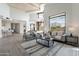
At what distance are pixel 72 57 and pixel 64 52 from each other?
0.73 ft

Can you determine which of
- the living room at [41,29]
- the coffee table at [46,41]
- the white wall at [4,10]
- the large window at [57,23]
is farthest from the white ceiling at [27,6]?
the coffee table at [46,41]

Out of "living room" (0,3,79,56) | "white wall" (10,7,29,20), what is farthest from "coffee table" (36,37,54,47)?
"white wall" (10,7,29,20)

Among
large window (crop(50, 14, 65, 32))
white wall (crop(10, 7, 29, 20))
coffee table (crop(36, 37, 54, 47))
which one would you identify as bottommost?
coffee table (crop(36, 37, 54, 47))

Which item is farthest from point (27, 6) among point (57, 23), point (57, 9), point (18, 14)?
point (57, 23)

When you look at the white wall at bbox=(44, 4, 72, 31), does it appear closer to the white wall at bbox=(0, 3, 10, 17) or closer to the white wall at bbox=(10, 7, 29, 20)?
the white wall at bbox=(10, 7, 29, 20)

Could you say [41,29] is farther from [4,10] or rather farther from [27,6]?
[4,10]

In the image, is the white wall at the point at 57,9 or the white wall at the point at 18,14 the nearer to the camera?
the white wall at the point at 57,9

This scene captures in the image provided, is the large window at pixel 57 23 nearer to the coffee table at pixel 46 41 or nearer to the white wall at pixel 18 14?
the coffee table at pixel 46 41

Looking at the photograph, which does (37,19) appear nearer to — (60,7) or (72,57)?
(60,7)

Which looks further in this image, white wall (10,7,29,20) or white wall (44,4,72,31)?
white wall (10,7,29,20)

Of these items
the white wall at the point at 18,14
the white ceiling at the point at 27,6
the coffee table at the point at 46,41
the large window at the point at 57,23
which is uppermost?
the white ceiling at the point at 27,6

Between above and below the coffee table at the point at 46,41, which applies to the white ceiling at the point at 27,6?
above

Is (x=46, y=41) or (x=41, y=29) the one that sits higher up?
(x=41, y=29)

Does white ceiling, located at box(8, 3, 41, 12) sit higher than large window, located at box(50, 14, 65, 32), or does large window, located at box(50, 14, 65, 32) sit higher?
white ceiling, located at box(8, 3, 41, 12)
